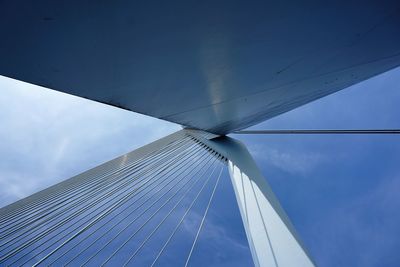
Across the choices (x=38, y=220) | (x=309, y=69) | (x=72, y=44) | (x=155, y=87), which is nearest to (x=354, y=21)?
(x=309, y=69)

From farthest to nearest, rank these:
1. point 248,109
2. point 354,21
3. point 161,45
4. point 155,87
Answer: point 248,109 < point 155,87 < point 354,21 < point 161,45

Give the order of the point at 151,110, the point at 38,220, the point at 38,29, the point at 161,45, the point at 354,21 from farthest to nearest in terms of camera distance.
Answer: the point at 38,220
the point at 151,110
the point at 354,21
the point at 161,45
the point at 38,29

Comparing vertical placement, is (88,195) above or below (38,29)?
below

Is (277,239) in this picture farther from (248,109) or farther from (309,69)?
(309,69)

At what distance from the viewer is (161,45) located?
4.75ft

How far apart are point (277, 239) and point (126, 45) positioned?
3.01 meters

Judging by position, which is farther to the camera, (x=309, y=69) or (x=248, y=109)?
(x=248, y=109)

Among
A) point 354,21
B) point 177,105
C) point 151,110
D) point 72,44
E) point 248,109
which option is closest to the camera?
point 72,44

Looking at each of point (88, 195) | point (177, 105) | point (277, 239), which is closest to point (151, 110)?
point (177, 105)

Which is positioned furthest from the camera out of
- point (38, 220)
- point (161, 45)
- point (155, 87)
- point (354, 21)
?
point (38, 220)

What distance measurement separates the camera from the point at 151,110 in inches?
87.9

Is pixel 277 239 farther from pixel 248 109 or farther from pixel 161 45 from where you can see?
pixel 161 45

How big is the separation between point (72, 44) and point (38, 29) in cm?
15

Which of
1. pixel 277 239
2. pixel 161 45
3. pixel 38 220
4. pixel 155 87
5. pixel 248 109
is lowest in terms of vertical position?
pixel 277 239
